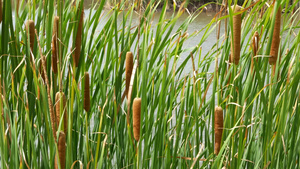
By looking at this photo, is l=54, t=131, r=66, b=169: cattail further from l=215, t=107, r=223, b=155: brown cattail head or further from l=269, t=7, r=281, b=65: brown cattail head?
l=269, t=7, r=281, b=65: brown cattail head

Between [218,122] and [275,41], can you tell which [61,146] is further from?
[275,41]

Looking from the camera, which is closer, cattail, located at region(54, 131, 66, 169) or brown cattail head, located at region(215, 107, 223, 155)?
cattail, located at region(54, 131, 66, 169)

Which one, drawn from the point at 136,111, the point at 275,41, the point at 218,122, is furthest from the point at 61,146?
the point at 275,41

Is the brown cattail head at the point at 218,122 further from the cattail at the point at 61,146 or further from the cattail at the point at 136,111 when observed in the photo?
the cattail at the point at 61,146

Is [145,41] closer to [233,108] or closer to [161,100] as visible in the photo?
[161,100]

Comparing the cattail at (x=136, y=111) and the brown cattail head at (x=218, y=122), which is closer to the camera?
the cattail at (x=136, y=111)

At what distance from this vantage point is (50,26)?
41.1 inches

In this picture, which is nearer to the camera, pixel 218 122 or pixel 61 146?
pixel 61 146

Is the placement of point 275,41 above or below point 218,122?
above

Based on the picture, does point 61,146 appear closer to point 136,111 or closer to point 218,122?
point 136,111

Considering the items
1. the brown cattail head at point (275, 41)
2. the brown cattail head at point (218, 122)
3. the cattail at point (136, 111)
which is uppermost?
the brown cattail head at point (275, 41)

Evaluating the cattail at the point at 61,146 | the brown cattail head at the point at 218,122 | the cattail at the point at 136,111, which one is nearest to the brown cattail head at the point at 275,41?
the brown cattail head at the point at 218,122

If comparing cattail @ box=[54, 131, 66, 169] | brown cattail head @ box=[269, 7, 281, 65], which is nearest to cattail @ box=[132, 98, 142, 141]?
cattail @ box=[54, 131, 66, 169]

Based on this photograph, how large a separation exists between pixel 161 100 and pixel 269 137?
0.29m
